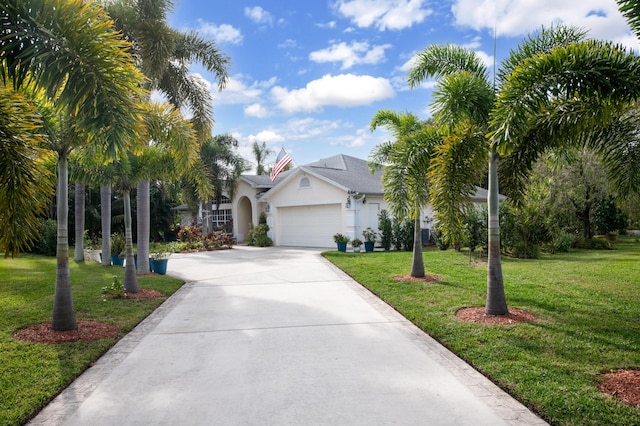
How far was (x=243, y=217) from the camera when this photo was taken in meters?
27.1

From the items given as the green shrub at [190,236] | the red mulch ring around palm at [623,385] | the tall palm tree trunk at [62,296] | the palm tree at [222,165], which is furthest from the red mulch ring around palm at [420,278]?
the palm tree at [222,165]

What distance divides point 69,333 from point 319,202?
15.0m

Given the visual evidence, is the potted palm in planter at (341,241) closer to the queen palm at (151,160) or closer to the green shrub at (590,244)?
the queen palm at (151,160)

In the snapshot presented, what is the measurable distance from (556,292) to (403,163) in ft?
14.1

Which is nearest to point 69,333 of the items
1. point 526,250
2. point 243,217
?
point 526,250

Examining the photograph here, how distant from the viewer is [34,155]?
4504 mm

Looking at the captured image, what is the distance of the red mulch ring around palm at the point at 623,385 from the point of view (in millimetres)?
3758

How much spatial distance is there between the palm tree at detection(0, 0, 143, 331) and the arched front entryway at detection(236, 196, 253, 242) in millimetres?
21249

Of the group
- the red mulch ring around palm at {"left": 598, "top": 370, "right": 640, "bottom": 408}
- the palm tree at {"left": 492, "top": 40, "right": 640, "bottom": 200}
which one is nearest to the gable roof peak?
the palm tree at {"left": 492, "top": 40, "right": 640, "bottom": 200}

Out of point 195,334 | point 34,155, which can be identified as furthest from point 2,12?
point 195,334

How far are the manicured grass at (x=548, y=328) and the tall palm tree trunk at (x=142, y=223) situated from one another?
6.07 metres

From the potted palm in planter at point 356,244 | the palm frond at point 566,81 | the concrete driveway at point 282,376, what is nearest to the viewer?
the concrete driveway at point 282,376

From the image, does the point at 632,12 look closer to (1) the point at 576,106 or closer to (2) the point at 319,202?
(1) the point at 576,106

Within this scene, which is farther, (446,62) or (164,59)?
(164,59)
